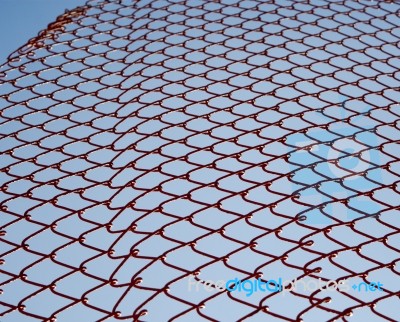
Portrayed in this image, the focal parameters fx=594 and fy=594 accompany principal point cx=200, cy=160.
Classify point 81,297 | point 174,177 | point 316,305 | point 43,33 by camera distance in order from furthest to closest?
point 43,33
point 174,177
point 81,297
point 316,305

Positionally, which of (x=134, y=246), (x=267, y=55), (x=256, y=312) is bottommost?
(x=256, y=312)

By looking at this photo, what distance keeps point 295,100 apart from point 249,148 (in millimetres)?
589

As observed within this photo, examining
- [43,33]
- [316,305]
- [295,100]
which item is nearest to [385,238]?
[316,305]

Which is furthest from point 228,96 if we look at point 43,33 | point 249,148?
point 43,33

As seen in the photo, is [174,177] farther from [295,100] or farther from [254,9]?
[254,9]

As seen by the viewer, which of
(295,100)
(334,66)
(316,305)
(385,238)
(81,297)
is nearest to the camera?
(316,305)

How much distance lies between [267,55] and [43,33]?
4.88 feet

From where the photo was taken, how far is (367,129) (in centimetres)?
314

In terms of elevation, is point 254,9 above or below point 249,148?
above

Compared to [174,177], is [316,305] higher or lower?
lower

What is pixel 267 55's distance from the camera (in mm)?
3820

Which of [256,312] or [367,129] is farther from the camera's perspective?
[367,129]

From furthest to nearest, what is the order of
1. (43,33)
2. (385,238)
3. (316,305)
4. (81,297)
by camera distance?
(43,33) → (385,238) → (81,297) → (316,305)

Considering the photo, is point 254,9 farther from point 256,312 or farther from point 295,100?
point 256,312
